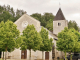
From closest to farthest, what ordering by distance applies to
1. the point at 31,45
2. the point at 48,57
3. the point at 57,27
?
1. the point at 31,45
2. the point at 48,57
3. the point at 57,27

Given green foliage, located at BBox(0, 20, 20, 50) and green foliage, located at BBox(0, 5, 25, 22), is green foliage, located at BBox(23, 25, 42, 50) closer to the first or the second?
green foliage, located at BBox(0, 20, 20, 50)

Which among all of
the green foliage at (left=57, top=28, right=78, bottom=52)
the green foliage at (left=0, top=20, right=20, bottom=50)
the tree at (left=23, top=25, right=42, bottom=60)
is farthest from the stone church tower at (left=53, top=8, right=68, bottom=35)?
the green foliage at (left=0, top=20, right=20, bottom=50)

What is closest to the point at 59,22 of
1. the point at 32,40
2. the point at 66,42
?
the point at 66,42

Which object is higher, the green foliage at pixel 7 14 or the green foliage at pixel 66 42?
the green foliage at pixel 7 14

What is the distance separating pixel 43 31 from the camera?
30.6 m

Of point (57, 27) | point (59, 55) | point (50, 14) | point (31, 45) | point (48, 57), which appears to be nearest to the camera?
point (31, 45)

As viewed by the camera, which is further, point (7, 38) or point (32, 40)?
point (32, 40)

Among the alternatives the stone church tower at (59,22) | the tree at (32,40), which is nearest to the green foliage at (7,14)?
the stone church tower at (59,22)

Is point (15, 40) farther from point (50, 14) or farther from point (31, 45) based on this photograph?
point (50, 14)

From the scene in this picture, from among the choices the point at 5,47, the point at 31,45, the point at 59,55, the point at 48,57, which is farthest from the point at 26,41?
the point at 59,55

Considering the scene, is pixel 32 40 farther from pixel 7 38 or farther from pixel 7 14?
pixel 7 14

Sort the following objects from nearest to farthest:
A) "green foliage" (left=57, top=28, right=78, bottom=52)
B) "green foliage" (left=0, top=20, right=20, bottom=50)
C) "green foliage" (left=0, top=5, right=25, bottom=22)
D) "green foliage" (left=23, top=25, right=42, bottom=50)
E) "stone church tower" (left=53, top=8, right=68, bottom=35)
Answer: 1. "green foliage" (left=0, top=20, right=20, bottom=50)
2. "green foliage" (left=23, top=25, right=42, bottom=50)
3. "green foliage" (left=57, top=28, right=78, bottom=52)
4. "stone church tower" (left=53, top=8, right=68, bottom=35)
5. "green foliage" (left=0, top=5, right=25, bottom=22)

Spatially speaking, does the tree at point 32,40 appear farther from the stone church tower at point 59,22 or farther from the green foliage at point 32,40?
the stone church tower at point 59,22

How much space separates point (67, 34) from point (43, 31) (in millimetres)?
5153
